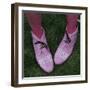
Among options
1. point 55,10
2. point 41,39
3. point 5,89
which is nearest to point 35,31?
point 41,39

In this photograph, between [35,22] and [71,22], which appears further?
[71,22]

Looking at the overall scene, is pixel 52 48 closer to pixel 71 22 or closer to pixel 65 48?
pixel 65 48

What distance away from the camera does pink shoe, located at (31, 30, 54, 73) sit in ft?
7.27

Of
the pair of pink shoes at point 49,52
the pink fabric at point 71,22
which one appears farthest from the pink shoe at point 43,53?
the pink fabric at point 71,22

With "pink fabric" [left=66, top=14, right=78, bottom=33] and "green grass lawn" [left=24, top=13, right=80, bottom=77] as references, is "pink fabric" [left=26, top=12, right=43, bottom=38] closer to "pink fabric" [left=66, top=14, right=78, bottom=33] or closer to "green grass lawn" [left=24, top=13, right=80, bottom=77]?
"green grass lawn" [left=24, top=13, right=80, bottom=77]

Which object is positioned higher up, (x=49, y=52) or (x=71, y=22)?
(x=71, y=22)

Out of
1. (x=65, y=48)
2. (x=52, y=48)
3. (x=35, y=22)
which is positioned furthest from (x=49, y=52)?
(x=35, y=22)

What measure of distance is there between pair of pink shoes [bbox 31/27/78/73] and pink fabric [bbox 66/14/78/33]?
34mm

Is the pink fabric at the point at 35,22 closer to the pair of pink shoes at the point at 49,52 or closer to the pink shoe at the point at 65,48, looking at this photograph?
the pair of pink shoes at the point at 49,52

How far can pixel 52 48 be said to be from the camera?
2.27 m

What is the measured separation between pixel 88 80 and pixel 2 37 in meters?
0.81

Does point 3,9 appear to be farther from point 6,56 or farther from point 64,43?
point 64,43

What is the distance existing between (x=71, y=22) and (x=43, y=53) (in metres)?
0.35

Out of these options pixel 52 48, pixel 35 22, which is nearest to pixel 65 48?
pixel 52 48
